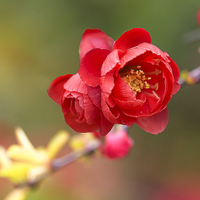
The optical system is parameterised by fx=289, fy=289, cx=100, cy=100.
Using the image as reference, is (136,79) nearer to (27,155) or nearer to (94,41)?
(94,41)

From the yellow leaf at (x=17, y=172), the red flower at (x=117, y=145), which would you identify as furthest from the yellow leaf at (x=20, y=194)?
the red flower at (x=117, y=145)

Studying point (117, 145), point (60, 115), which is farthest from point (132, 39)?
point (60, 115)

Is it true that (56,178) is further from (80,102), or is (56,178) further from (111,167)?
(80,102)

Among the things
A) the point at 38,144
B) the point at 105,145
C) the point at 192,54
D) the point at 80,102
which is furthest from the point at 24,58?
the point at 80,102

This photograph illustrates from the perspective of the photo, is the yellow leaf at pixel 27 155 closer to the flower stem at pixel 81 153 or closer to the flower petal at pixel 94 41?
the flower stem at pixel 81 153

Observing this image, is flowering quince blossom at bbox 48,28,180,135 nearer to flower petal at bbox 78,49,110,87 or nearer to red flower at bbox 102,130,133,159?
flower petal at bbox 78,49,110,87

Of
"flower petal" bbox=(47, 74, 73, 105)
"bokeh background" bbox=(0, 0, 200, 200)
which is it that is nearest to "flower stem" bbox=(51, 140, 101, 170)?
"flower petal" bbox=(47, 74, 73, 105)
